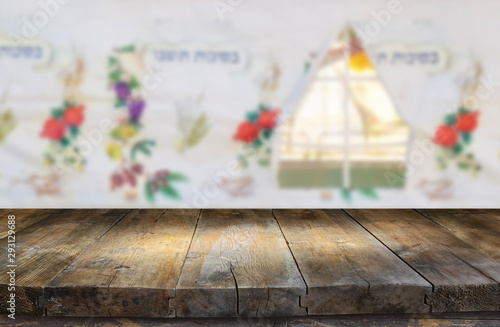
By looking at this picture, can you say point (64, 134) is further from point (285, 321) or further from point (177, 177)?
point (285, 321)

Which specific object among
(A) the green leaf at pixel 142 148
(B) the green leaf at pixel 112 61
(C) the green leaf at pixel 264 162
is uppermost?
(B) the green leaf at pixel 112 61

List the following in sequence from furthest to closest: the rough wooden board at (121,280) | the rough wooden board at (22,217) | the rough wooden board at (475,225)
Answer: the rough wooden board at (22,217) → the rough wooden board at (475,225) → the rough wooden board at (121,280)

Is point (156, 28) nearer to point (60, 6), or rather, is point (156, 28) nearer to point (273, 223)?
point (60, 6)

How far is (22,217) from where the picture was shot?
128cm

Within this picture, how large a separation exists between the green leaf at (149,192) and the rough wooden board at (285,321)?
25 centimetres

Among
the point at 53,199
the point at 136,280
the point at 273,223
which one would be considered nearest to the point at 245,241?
the point at 273,223

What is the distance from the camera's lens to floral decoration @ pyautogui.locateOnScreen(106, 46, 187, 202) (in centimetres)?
84

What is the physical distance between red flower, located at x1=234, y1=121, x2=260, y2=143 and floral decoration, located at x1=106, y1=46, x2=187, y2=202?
0.48 ft

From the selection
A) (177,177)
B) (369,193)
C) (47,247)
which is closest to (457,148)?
(369,193)

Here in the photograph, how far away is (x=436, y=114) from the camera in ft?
2.78

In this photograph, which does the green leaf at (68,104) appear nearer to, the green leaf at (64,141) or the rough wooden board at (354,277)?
the green leaf at (64,141)

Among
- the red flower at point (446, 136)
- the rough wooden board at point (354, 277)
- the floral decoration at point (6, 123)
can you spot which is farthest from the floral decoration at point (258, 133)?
the floral decoration at point (6, 123)

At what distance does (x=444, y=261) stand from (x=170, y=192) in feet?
1.92

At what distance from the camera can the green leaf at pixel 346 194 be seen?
2.89ft
